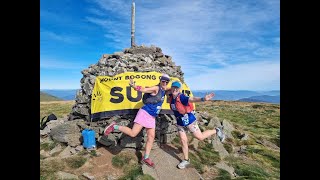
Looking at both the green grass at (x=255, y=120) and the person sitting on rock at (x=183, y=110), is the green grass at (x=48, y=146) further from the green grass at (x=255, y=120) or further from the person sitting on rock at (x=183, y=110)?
the green grass at (x=255, y=120)

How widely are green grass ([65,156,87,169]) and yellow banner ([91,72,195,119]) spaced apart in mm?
2147

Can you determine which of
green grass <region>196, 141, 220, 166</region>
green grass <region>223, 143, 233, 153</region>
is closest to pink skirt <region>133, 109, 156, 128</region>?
green grass <region>196, 141, 220, 166</region>

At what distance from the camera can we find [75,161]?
33.8 feet

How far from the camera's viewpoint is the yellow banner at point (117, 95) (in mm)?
11844

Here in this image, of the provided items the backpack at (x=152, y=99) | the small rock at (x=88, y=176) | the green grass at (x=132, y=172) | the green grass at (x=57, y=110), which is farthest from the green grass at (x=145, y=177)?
the green grass at (x=57, y=110)

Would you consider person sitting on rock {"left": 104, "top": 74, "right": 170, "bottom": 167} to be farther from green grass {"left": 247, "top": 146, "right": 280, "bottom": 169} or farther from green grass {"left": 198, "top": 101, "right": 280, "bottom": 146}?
green grass {"left": 198, "top": 101, "right": 280, "bottom": 146}

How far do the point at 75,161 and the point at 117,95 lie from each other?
339 centimetres

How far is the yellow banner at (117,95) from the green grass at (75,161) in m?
2.15

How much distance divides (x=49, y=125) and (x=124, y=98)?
20.2 ft

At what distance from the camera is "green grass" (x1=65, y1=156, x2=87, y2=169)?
10.1m

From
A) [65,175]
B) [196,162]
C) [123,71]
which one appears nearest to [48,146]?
[65,175]
